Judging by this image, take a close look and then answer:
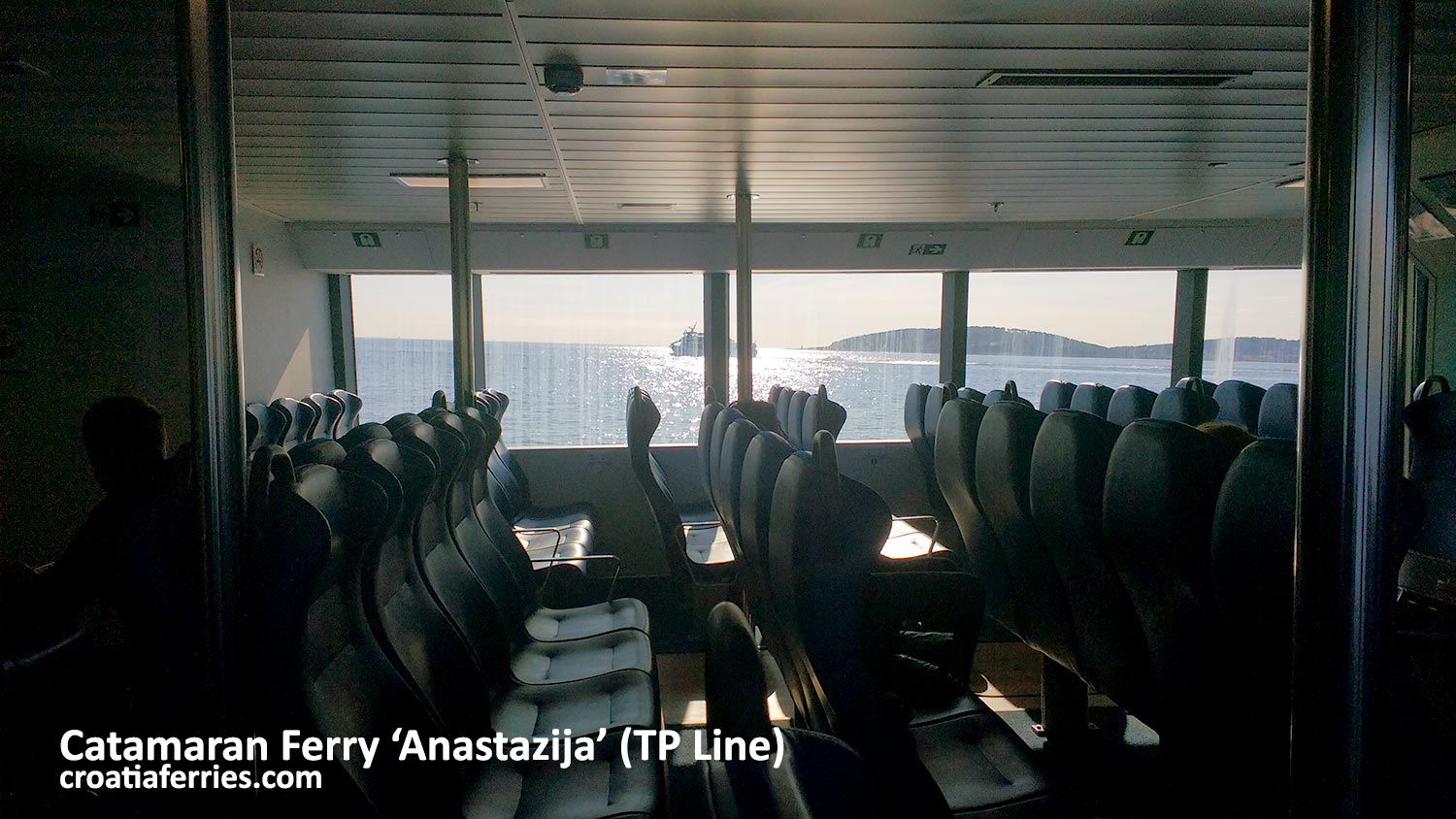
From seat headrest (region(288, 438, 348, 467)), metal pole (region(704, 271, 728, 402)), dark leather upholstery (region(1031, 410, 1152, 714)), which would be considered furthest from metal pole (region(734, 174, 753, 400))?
seat headrest (region(288, 438, 348, 467))

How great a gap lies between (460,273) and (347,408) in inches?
84.8

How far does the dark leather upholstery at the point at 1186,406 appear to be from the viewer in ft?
12.6

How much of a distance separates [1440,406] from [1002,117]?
5.98 feet

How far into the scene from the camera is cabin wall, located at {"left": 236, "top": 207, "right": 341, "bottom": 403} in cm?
520

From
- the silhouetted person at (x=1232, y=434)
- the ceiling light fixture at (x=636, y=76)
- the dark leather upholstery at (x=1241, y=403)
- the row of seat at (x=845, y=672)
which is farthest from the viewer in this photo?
the dark leather upholstery at (x=1241, y=403)

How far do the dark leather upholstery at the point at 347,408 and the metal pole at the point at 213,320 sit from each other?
452cm

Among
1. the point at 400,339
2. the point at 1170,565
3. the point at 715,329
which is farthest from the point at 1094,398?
the point at 400,339

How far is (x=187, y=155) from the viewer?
45.8 inches

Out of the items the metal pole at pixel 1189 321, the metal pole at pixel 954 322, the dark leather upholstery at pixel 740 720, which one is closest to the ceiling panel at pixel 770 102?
the metal pole at pixel 954 322

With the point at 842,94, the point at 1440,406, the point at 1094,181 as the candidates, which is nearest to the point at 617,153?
the point at 842,94

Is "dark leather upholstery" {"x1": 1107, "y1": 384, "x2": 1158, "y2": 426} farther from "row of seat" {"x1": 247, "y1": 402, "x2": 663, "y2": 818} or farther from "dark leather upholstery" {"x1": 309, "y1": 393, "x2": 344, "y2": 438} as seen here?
"dark leather upholstery" {"x1": 309, "y1": 393, "x2": 344, "y2": 438}

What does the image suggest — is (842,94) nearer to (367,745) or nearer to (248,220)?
(367,745)

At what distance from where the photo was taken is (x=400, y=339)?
641 cm

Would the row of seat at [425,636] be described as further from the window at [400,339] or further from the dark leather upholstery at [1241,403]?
the window at [400,339]
